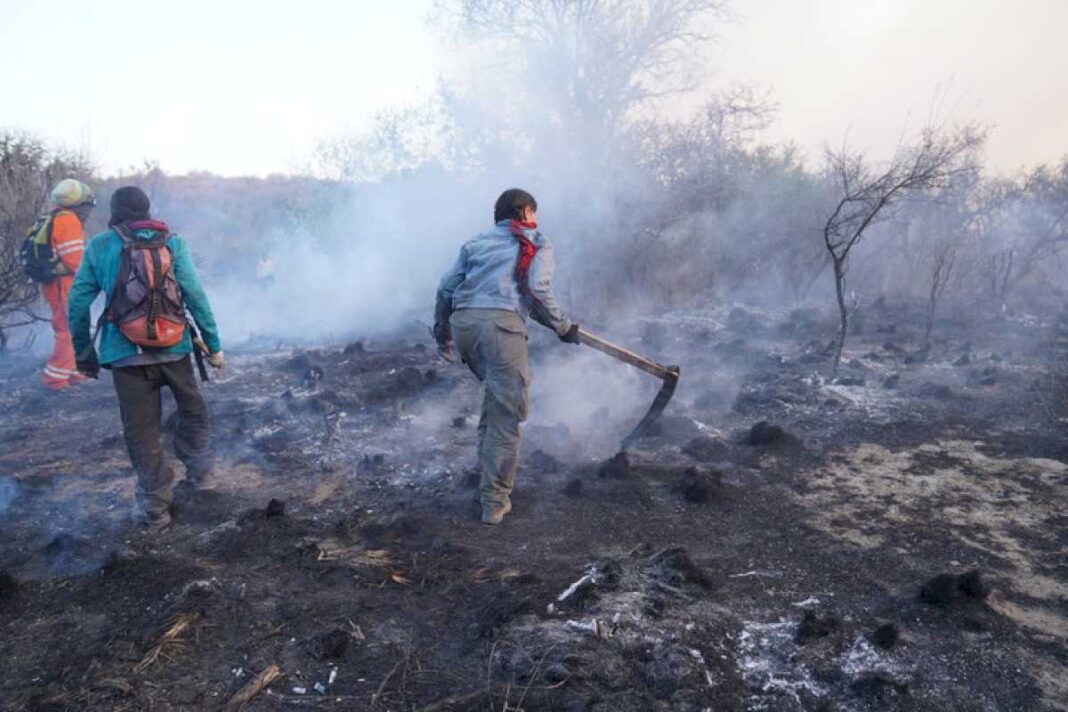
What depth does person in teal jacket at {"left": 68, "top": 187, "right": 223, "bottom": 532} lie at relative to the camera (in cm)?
366

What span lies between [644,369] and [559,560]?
157 cm

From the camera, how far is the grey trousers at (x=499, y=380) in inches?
152

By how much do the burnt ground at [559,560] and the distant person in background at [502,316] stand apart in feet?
1.23

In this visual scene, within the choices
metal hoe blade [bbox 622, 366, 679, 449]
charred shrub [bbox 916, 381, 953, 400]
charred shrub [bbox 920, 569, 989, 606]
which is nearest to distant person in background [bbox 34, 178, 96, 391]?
metal hoe blade [bbox 622, 366, 679, 449]

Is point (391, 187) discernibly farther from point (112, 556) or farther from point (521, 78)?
point (112, 556)

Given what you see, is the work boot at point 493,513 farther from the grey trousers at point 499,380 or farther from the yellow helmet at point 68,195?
the yellow helmet at point 68,195

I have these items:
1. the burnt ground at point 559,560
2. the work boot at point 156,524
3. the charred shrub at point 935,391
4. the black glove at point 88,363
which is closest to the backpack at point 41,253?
the burnt ground at point 559,560

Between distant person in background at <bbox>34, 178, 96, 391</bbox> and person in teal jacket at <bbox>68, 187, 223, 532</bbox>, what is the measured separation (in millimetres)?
2792

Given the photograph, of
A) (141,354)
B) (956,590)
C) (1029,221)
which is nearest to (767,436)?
(956,590)

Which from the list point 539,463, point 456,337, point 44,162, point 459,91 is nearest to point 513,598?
point 456,337

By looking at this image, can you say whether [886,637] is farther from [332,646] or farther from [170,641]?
[170,641]

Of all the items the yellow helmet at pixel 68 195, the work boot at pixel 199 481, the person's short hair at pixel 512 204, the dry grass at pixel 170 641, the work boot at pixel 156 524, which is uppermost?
the person's short hair at pixel 512 204

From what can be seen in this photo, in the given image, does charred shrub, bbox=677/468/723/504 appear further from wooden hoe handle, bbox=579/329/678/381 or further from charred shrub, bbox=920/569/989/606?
charred shrub, bbox=920/569/989/606

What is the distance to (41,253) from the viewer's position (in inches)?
249
